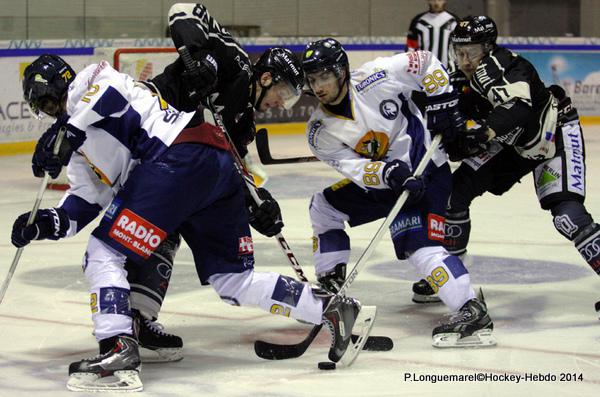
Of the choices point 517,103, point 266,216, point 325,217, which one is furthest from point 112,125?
point 517,103

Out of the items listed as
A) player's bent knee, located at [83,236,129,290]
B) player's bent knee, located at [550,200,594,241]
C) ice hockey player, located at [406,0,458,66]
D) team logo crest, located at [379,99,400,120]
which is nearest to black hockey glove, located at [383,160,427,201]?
team logo crest, located at [379,99,400,120]

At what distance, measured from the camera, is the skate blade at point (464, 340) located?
398cm

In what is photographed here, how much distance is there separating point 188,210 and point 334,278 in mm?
1029

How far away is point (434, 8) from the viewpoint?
981 centimetres

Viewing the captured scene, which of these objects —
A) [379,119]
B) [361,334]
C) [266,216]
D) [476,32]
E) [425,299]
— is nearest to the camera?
[361,334]

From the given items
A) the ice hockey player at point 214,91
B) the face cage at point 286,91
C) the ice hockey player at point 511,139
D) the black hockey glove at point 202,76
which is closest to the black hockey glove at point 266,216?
the ice hockey player at point 214,91

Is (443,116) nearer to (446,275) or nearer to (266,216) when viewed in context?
(446,275)

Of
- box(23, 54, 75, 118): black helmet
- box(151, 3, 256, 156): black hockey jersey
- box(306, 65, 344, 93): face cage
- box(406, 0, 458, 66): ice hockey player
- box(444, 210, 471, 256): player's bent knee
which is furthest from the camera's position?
box(406, 0, 458, 66): ice hockey player

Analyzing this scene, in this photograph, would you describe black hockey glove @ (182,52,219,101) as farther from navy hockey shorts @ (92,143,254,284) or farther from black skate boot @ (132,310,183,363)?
A: black skate boot @ (132,310,183,363)

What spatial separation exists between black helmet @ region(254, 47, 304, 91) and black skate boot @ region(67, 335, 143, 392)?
1079mm

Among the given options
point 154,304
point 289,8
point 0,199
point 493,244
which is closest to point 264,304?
point 154,304

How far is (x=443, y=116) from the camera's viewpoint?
4.22 metres

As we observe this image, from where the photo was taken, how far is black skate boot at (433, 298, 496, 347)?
398 centimetres

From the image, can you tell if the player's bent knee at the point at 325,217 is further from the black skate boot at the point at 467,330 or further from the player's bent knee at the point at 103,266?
the player's bent knee at the point at 103,266
